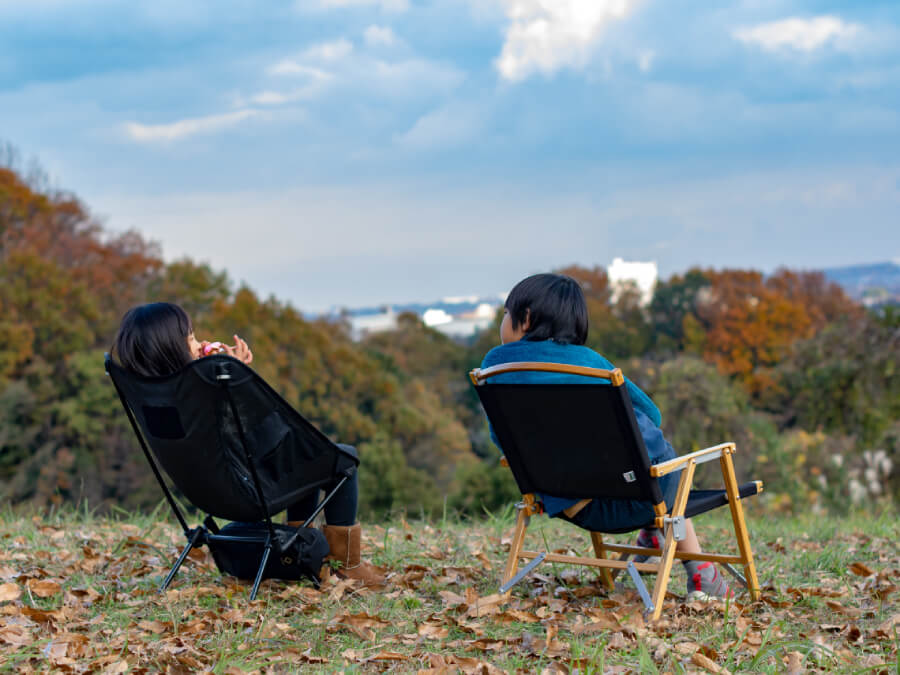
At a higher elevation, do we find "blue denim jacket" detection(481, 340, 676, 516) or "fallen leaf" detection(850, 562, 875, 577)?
"blue denim jacket" detection(481, 340, 676, 516)

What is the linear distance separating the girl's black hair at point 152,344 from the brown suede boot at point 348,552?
39.5 inches

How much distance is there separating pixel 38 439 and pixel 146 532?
23134 millimetres

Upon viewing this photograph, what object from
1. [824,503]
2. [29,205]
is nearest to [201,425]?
[824,503]

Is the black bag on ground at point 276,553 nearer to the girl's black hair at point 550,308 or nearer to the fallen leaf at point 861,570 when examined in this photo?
the girl's black hair at point 550,308

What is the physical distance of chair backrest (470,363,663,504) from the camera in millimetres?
3211

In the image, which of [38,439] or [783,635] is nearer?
[783,635]

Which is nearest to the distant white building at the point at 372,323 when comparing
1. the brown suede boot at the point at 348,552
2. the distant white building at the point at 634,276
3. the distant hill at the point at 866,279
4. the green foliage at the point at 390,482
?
the green foliage at the point at 390,482

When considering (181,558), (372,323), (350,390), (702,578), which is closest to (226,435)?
(181,558)

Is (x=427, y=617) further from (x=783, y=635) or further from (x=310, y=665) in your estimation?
(x=783, y=635)

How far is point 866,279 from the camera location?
51438mm

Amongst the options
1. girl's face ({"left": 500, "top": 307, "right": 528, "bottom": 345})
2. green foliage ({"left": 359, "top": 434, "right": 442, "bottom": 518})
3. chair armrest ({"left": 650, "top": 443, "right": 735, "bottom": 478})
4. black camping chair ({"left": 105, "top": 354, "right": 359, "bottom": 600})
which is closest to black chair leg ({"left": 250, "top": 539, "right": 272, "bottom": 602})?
black camping chair ({"left": 105, "top": 354, "right": 359, "bottom": 600})

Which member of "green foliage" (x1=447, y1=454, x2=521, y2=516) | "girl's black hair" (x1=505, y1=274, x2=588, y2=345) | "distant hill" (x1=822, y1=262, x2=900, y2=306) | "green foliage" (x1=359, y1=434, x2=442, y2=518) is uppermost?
"distant hill" (x1=822, y1=262, x2=900, y2=306)

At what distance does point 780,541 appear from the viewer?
16.7 ft

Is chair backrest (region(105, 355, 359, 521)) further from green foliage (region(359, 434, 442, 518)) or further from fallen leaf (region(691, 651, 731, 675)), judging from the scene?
green foliage (region(359, 434, 442, 518))
